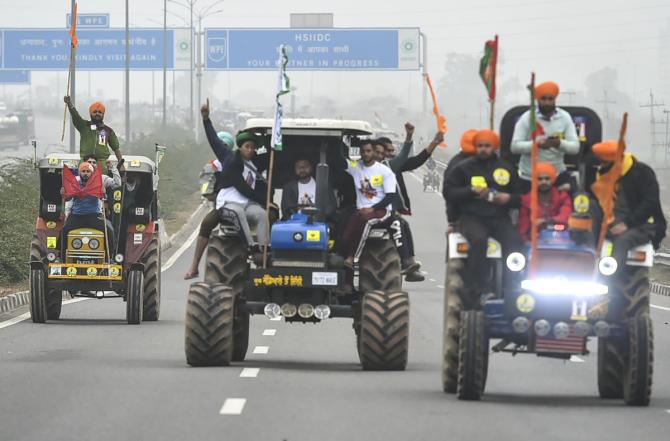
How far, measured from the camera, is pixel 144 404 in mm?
14391

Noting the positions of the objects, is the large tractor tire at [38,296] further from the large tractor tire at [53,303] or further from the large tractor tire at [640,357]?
the large tractor tire at [640,357]

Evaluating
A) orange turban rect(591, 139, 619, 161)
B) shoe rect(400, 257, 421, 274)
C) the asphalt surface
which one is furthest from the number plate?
shoe rect(400, 257, 421, 274)

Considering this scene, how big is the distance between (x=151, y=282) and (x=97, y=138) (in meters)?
2.12

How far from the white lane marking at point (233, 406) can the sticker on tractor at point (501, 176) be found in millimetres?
2743

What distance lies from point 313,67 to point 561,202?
77.1m

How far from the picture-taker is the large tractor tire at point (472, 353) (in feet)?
47.2

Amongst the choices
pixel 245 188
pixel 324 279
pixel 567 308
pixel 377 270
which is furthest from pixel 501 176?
pixel 245 188

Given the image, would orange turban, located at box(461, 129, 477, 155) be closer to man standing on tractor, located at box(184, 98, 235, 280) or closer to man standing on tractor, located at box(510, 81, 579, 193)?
man standing on tractor, located at box(510, 81, 579, 193)

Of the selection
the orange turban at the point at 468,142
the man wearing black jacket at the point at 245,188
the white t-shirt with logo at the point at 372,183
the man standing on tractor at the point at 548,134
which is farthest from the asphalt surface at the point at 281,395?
the orange turban at the point at 468,142

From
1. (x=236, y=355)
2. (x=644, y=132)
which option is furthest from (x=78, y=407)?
(x=644, y=132)

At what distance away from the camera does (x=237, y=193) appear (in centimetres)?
1861

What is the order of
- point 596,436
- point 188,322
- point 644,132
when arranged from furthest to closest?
point 644,132 < point 188,322 < point 596,436

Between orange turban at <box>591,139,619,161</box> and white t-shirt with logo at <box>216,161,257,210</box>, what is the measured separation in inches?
182

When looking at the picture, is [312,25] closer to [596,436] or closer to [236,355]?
[236,355]
